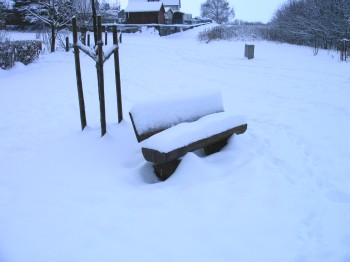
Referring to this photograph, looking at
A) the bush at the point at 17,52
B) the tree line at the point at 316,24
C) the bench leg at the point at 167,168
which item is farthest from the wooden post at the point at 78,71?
the tree line at the point at 316,24

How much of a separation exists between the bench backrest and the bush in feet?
31.9

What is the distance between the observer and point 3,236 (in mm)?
2619

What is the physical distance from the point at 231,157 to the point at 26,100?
226 inches

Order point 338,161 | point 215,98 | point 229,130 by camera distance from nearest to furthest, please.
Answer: point 338,161 → point 229,130 → point 215,98

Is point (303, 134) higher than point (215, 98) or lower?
lower

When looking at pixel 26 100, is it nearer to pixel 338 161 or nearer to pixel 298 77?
pixel 338 161

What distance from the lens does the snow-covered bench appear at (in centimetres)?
358

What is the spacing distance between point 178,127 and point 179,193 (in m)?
0.92

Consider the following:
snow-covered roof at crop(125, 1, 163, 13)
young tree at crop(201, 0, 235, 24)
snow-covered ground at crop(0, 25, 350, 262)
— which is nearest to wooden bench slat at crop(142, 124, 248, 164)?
snow-covered ground at crop(0, 25, 350, 262)

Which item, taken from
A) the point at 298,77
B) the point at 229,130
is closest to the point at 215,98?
the point at 229,130

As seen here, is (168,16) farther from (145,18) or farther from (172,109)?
(172,109)

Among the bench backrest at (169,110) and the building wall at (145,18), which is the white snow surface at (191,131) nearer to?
the bench backrest at (169,110)

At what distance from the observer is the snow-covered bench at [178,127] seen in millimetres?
3580

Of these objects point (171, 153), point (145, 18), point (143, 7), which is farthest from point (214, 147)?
point (143, 7)
